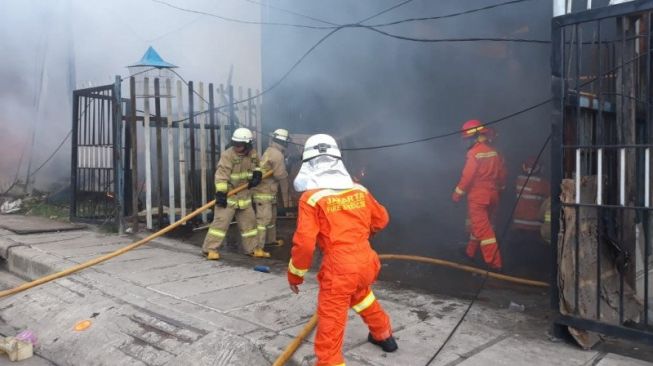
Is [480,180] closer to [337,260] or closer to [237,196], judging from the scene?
[237,196]

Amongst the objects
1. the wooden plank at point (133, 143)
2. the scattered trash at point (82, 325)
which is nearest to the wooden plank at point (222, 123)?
the wooden plank at point (133, 143)

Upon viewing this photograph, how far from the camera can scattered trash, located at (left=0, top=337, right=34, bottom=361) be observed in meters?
3.98

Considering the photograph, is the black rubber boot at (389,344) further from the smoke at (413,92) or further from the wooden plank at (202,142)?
the wooden plank at (202,142)

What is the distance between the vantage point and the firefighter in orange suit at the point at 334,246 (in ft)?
9.73

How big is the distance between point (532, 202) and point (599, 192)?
3.13 metres

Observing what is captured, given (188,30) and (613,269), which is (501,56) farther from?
(188,30)

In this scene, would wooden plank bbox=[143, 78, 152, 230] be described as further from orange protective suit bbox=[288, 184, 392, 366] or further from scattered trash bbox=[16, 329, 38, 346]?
orange protective suit bbox=[288, 184, 392, 366]

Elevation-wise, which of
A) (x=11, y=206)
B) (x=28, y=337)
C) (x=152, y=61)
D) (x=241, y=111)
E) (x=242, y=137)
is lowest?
(x=28, y=337)

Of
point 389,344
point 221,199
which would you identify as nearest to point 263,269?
point 221,199

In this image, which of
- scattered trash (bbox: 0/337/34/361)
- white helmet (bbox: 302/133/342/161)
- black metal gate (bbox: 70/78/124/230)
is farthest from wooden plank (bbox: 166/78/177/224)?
white helmet (bbox: 302/133/342/161)

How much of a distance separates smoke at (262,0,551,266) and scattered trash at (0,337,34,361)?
4.38 m

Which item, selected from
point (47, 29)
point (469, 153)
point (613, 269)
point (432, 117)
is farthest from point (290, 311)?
point (47, 29)

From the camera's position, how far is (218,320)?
3.89 m

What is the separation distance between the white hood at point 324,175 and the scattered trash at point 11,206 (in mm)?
8807
